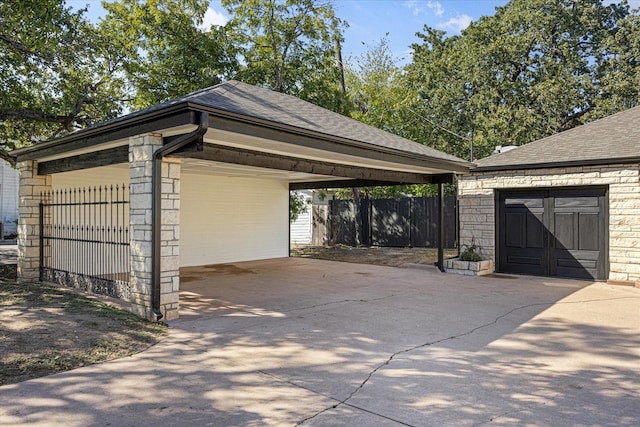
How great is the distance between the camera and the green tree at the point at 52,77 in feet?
29.0

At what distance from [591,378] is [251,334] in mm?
3380

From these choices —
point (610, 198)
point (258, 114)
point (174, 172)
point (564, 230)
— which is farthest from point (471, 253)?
point (174, 172)

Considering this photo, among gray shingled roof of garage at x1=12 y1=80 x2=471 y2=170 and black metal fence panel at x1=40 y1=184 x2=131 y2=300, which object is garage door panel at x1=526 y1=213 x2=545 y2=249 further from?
black metal fence panel at x1=40 y1=184 x2=131 y2=300

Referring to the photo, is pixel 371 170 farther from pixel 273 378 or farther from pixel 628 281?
pixel 273 378

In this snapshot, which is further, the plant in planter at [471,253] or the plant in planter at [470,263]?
the plant in planter at [471,253]

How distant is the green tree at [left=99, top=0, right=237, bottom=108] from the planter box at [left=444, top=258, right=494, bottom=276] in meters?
9.44

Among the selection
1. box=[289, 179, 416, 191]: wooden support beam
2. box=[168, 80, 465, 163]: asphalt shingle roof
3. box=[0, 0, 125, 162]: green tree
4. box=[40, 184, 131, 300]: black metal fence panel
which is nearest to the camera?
box=[168, 80, 465, 163]: asphalt shingle roof

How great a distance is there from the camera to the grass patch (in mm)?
3926

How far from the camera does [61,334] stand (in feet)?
15.5

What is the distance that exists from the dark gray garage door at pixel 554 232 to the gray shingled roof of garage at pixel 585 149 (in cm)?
70

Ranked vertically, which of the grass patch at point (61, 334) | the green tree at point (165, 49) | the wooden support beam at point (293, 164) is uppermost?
the green tree at point (165, 49)

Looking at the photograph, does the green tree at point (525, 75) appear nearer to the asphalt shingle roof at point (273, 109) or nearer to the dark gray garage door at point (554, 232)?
the dark gray garage door at point (554, 232)

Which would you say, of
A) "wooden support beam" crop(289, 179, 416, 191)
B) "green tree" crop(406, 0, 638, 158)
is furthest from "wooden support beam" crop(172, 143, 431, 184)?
"green tree" crop(406, 0, 638, 158)

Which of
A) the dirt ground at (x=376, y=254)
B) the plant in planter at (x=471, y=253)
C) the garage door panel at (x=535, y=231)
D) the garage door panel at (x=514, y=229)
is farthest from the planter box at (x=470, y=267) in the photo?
the dirt ground at (x=376, y=254)
